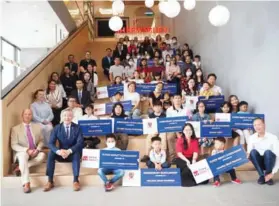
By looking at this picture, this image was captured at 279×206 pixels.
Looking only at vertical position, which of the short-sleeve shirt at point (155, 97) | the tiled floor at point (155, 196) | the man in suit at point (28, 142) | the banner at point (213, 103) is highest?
the short-sleeve shirt at point (155, 97)

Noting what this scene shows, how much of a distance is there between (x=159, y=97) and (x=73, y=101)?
1799 mm

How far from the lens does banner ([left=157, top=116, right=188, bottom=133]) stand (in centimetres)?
582

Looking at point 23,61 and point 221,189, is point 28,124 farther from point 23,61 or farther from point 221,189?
point 23,61

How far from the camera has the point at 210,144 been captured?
19.2 feet

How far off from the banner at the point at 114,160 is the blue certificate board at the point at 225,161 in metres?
0.98

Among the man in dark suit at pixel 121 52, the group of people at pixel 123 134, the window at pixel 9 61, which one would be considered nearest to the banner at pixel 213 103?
the group of people at pixel 123 134

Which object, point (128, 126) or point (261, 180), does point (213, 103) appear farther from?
point (261, 180)

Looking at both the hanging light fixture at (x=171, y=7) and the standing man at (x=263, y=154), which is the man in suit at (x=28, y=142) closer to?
the hanging light fixture at (x=171, y=7)

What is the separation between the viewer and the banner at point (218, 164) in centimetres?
502

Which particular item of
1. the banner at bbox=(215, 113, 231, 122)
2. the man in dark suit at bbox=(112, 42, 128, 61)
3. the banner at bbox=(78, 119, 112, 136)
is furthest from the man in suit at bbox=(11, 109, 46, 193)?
the man in dark suit at bbox=(112, 42, 128, 61)

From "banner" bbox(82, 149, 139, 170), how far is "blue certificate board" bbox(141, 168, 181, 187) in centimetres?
21

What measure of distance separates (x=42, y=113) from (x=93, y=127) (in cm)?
110

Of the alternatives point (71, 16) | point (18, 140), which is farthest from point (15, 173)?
point (71, 16)

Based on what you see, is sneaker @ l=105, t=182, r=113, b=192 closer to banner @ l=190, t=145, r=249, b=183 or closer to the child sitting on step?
banner @ l=190, t=145, r=249, b=183
